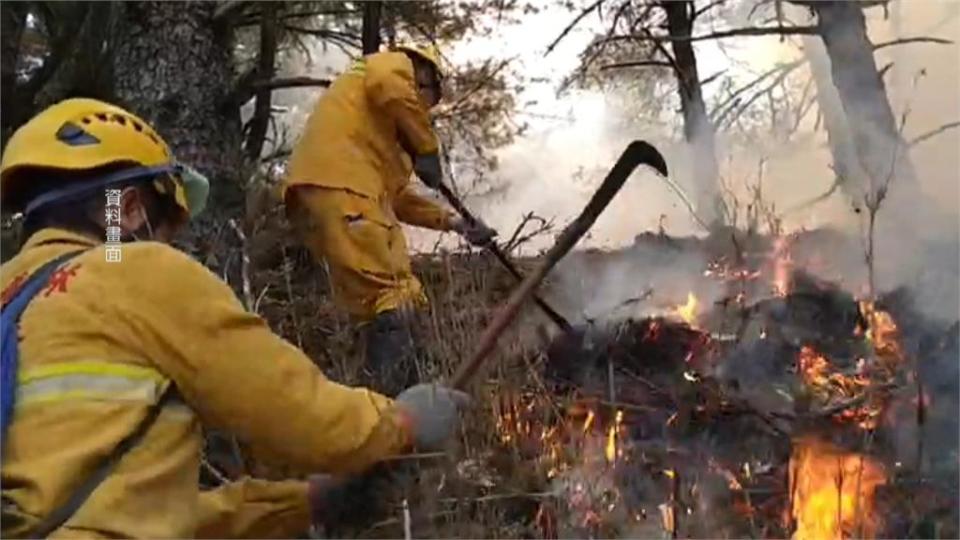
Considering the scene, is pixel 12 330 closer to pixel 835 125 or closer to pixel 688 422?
pixel 688 422

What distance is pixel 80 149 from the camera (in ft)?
7.79

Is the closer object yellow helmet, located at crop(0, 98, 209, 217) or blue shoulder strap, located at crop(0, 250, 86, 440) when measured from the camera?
blue shoulder strap, located at crop(0, 250, 86, 440)

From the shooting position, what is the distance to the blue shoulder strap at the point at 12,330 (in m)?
2.19

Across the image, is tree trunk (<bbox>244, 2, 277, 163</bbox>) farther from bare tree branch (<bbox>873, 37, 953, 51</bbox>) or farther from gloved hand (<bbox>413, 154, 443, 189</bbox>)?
bare tree branch (<bbox>873, 37, 953, 51</bbox>)

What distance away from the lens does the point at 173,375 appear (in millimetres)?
2236

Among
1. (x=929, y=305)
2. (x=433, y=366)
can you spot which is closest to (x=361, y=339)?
(x=433, y=366)

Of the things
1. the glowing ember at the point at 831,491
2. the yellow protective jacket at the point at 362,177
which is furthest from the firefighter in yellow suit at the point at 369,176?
the glowing ember at the point at 831,491

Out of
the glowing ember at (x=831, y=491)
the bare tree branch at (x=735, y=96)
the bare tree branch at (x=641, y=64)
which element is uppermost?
the bare tree branch at (x=641, y=64)

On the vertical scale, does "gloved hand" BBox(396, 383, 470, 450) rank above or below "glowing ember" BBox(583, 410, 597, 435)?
above

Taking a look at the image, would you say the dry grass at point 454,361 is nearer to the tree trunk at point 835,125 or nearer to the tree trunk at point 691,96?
the tree trunk at point 835,125

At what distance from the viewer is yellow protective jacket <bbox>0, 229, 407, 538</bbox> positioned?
2.17 m

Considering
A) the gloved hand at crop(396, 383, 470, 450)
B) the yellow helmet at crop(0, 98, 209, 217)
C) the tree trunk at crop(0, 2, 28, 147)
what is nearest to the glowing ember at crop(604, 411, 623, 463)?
the gloved hand at crop(396, 383, 470, 450)

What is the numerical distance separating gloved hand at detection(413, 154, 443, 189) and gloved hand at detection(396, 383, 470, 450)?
298cm

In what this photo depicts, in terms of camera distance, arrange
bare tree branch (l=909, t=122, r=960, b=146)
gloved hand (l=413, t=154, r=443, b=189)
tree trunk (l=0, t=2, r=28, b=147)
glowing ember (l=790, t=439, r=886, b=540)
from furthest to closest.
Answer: bare tree branch (l=909, t=122, r=960, b=146) < tree trunk (l=0, t=2, r=28, b=147) < gloved hand (l=413, t=154, r=443, b=189) < glowing ember (l=790, t=439, r=886, b=540)
